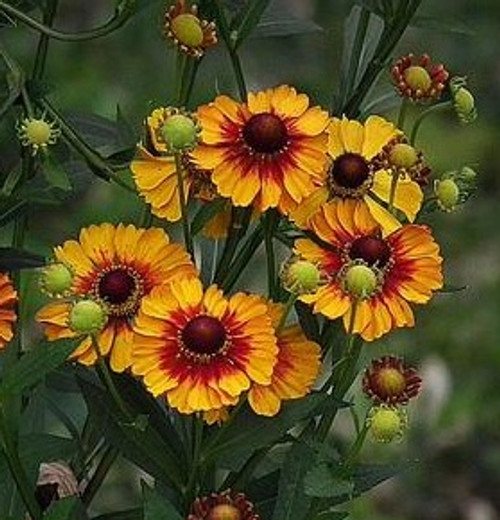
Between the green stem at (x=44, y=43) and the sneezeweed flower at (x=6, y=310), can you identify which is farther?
the green stem at (x=44, y=43)

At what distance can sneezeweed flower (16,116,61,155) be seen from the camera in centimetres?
92

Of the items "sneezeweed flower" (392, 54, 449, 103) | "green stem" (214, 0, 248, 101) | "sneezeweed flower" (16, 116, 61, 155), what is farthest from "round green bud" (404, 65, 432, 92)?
"sneezeweed flower" (16, 116, 61, 155)

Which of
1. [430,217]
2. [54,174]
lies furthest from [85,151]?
[430,217]

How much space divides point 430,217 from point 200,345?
6.45 feet

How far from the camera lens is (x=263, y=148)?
3.06 ft

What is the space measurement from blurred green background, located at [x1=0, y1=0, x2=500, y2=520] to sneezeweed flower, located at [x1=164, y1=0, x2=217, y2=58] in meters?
1.05

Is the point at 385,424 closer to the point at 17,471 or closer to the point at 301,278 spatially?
the point at 301,278

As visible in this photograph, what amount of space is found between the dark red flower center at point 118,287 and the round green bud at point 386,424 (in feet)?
0.50

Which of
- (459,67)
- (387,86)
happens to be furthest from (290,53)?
(387,86)

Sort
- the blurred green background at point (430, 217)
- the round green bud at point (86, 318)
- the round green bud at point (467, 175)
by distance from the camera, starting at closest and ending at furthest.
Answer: the round green bud at point (86, 318), the round green bud at point (467, 175), the blurred green background at point (430, 217)

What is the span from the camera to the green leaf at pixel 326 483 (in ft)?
2.91

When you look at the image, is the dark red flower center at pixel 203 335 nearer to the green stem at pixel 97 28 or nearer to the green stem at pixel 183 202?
the green stem at pixel 183 202

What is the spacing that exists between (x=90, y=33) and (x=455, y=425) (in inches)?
65.0

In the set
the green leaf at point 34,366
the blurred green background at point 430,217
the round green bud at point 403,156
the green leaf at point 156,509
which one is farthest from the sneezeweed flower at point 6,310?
the blurred green background at point 430,217
